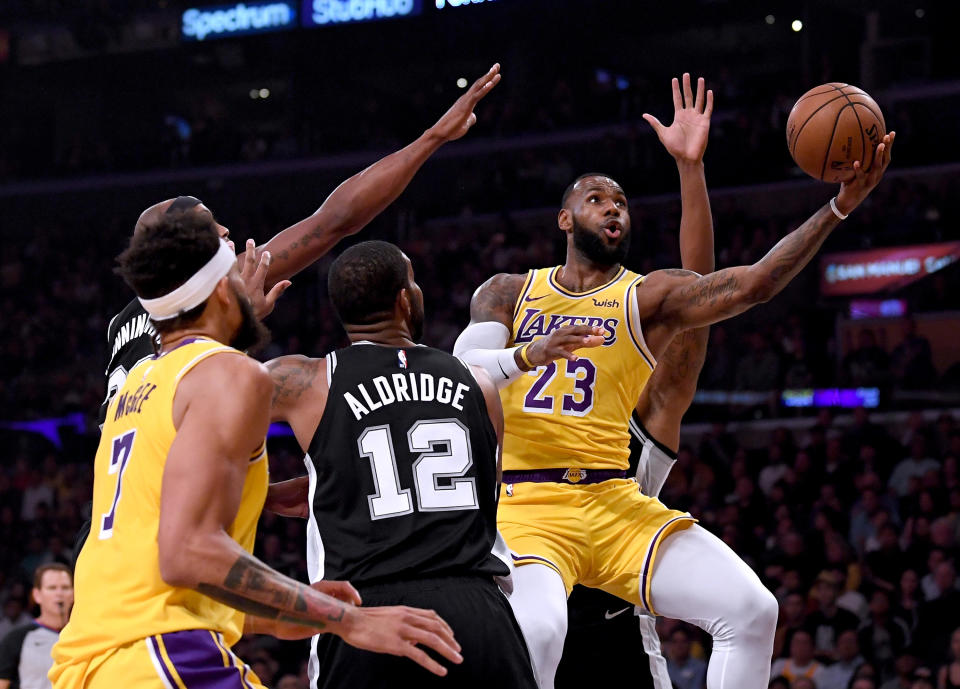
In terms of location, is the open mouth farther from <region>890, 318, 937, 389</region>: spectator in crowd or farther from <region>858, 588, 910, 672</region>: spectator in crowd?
<region>890, 318, 937, 389</region>: spectator in crowd

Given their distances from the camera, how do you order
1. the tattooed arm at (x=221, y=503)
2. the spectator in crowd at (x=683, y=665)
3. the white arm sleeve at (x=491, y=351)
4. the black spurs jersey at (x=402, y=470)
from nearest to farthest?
1. the tattooed arm at (x=221, y=503)
2. the black spurs jersey at (x=402, y=470)
3. the white arm sleeve at (x=491, y=351)
4. the spectator in crowd at (x=683, y=665)

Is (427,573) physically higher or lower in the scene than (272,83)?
lower

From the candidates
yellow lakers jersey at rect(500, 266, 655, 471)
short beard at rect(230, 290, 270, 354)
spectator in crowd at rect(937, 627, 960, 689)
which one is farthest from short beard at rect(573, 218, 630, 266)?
spectator in crowd at rect(937, 627, 960, 689)

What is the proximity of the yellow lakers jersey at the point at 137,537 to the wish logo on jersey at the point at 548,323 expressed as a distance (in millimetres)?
2689

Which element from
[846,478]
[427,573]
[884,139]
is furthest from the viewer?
[846,478]

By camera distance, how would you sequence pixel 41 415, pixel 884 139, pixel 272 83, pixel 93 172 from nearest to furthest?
pixel 884 139 < pixel 41 415 < pixel 93 172 < pixel 272 83

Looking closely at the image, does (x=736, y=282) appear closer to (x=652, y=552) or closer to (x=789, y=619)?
(x=652, y=552)

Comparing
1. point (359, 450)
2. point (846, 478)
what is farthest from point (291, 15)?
point (359, 450)

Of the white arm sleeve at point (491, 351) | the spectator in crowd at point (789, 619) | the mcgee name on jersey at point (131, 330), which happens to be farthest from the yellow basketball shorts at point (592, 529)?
the spectator in crowd at point (789, 619)

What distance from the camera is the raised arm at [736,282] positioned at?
541 centimetres

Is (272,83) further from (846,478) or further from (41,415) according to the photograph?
(846,478)

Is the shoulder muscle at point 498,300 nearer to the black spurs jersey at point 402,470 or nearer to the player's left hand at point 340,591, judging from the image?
the black spurs jersey at point 402,470

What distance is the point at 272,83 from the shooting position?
2903cm

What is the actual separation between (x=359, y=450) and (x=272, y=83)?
1034 inches
